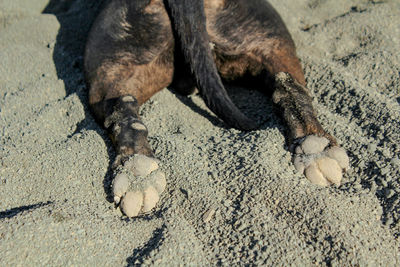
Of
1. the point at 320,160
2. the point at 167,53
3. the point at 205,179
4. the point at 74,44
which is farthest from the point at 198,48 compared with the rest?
the point at 74,44

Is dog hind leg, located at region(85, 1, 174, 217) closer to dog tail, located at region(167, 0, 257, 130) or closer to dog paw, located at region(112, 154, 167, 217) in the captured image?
dog tail, located at region(167, 0, 257, 130)

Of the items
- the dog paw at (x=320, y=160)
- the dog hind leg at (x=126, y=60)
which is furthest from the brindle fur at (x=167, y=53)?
the dog paw at (x=320, y=160)

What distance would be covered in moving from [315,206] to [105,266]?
996mm

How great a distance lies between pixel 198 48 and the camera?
8.65 feet

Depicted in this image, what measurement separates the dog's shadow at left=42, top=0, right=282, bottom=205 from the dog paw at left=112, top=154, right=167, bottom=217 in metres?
0.10

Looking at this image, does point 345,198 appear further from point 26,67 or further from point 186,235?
point 26,67

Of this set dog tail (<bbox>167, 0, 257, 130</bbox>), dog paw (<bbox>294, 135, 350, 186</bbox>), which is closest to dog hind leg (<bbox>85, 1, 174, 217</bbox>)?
dog tail (<bbox>167, 0, 257, 130</bbox>)

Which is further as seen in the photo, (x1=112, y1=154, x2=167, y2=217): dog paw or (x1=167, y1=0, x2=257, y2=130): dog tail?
(x1=167, y1=0, x2=257, y2=130): dog tail

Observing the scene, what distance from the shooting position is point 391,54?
313 centimetres

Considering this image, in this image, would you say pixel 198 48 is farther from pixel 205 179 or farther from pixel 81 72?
pixel 81 72

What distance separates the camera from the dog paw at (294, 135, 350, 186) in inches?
84.0

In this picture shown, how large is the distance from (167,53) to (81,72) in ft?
2.73

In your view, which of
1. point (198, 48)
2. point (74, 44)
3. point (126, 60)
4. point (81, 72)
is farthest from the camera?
point (74, 44)

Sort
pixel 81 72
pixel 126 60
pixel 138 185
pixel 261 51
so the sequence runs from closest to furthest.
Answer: pixel 138 185 → pixel 126 60 → pixel 261 51 → pixel 81 72
